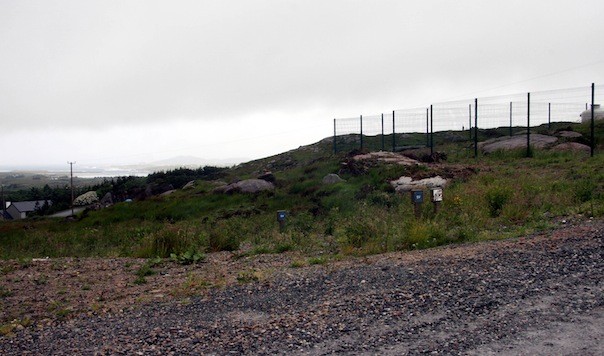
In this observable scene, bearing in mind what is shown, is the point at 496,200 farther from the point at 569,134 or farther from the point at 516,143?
the point at 569,134

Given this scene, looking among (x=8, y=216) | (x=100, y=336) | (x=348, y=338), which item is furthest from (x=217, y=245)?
(x=8, y=216)

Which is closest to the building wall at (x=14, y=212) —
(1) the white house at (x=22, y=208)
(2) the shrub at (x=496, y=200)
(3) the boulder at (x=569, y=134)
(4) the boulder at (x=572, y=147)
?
(1) the white house at (x=22, y=208)

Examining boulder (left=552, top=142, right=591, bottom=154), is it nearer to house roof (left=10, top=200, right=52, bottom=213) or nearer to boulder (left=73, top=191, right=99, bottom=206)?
boulder (left=73, top=191, right=99, bottom=206)

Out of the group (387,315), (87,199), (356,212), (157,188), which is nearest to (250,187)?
(356,212)

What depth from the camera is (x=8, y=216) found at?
61.0 m

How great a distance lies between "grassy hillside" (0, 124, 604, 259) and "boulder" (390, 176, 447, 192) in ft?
1.32

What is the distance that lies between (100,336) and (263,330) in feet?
5.54

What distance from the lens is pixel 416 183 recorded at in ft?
58.1

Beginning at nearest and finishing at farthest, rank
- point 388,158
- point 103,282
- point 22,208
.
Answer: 1. point 103,282
2. point 388,158
3. point 22,208

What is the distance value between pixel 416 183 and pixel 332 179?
560 cm

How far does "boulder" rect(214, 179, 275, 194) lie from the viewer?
973 inches

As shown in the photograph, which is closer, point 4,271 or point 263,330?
point 263,330

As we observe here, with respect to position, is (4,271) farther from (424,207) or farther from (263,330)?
(424,207)

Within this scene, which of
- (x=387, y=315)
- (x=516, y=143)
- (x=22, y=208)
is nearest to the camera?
(x=387, y=315)
